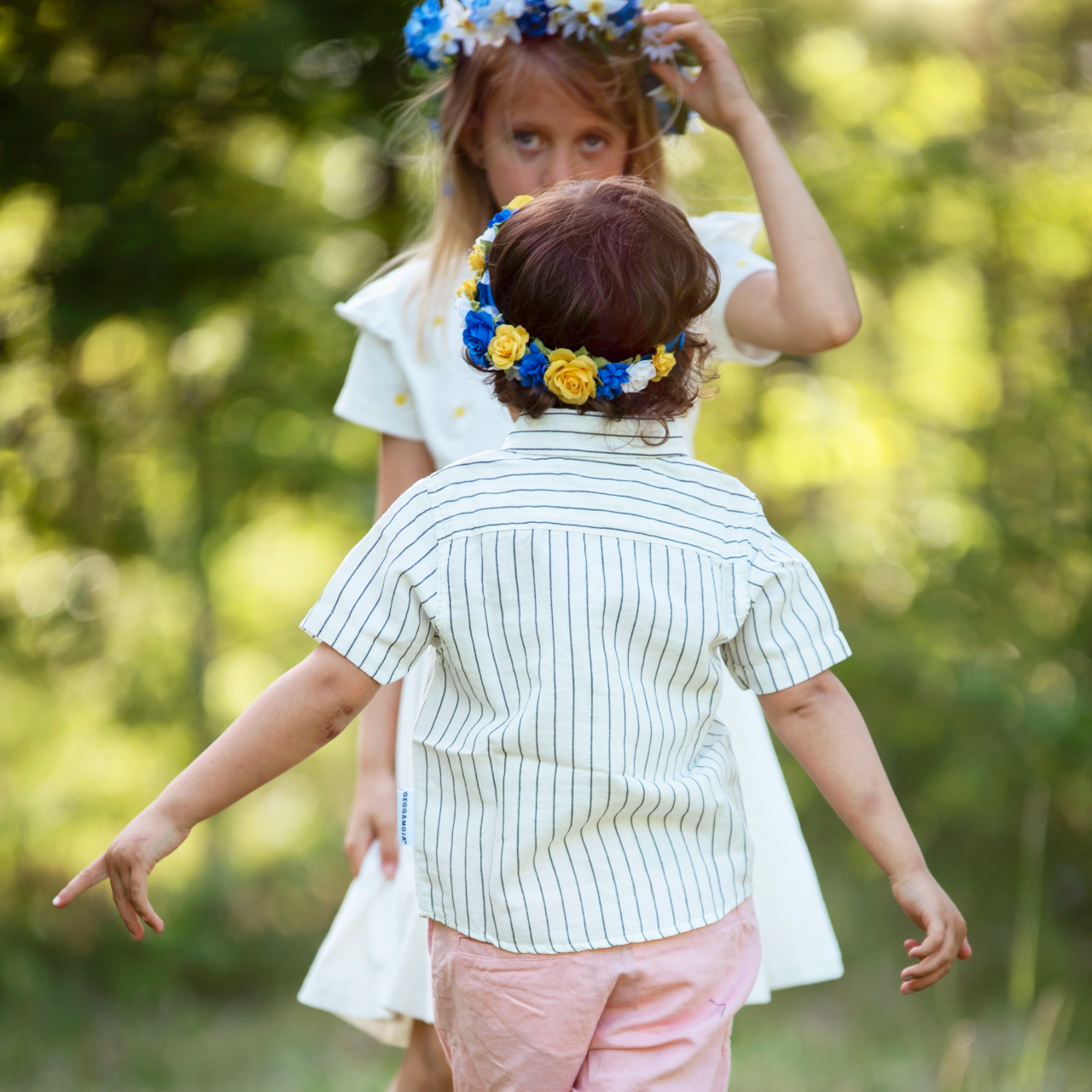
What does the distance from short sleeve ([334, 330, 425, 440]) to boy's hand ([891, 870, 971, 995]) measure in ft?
3.33

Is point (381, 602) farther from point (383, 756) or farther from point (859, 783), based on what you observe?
point (383, 756)

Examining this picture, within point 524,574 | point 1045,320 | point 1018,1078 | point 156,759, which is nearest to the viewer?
point 524,574

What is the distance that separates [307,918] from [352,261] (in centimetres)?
225

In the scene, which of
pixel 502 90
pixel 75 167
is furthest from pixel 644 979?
pixel 75 167

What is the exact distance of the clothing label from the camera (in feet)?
4.31

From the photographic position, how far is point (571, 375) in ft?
4.05

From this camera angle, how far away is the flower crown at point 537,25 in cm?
184

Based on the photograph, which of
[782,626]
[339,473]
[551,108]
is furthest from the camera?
A: [339,473]

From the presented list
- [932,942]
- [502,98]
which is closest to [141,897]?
[932,942]

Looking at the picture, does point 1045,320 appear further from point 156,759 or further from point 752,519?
point 156,759

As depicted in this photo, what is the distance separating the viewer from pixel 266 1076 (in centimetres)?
312

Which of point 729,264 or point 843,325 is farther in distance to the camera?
point 729,264

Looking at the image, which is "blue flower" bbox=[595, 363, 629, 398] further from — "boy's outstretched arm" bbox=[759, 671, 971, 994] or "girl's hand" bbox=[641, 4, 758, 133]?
"girl's hand" bbox=[641, 4, 758, 133]

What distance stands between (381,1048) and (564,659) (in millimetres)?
2573
